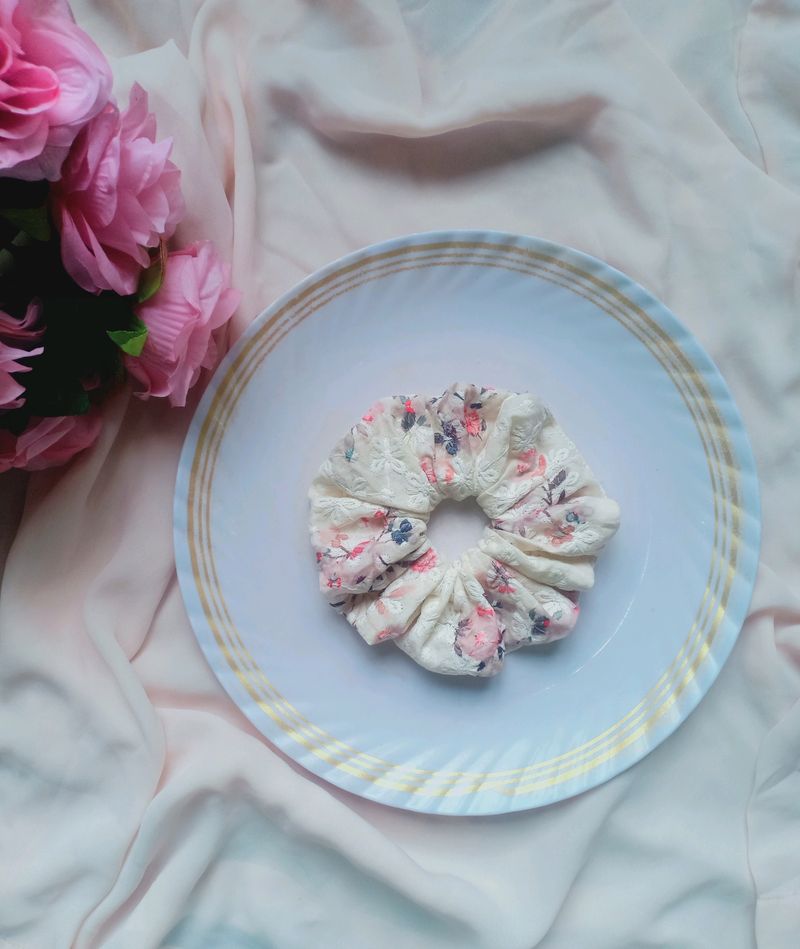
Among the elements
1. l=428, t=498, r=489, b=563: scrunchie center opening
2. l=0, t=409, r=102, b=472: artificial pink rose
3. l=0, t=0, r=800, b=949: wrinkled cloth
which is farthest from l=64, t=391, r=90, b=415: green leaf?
l=428, t=498, r=489, b=563: scrunchie center opening

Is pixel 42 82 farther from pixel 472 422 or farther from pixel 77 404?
pixel 472 422

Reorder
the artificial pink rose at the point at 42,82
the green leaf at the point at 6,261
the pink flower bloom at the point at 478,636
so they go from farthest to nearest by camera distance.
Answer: the pink flower bloom at the point at 478,636 < the green leaf at the point at 6,261 < the artificial pink rose at the point at 42,82

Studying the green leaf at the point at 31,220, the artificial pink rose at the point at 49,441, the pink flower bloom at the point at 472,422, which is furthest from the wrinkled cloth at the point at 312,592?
the green leaf at the point at 31,220

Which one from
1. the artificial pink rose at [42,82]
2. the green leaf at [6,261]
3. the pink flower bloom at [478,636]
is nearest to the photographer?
the artificial pink rose at [42,82]

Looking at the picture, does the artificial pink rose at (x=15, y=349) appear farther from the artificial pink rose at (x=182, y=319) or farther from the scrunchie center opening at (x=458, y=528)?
the scrunchie center opening at (x=458, y=528)

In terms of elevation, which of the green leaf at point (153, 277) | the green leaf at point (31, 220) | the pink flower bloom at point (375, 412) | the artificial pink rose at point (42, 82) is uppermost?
the artificial pink rose at point (42, 82)

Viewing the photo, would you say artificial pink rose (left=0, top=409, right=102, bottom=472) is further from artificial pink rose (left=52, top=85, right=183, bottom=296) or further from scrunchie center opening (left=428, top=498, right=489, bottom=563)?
scrunchie center opening (left=428, top=498, right=489, bottom=563)
